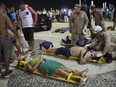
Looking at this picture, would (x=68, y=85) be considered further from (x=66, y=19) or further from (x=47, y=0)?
(x=47, y=0)

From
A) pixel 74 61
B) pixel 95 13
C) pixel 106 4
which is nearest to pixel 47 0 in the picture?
pixel 106 4

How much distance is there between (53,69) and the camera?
562 cm

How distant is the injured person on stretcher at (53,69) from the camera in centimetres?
543

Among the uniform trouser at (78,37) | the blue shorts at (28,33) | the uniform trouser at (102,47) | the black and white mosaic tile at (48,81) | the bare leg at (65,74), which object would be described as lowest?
the black and white mosaic tile at (48,81)

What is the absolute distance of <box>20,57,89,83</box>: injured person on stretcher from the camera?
543 cm

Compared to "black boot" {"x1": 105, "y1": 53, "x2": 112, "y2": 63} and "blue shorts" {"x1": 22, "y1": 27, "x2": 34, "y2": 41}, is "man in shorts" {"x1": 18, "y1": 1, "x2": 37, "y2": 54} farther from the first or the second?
"black boot" {"x1": 105, "y1": 53, "x2": 112, "y2": 63}

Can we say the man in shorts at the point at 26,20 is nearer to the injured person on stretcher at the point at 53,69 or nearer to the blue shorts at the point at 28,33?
the blue shorts at the point at 28,33

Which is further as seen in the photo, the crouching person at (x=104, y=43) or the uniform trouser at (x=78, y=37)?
the uniform trouser at (x=78, y=37)

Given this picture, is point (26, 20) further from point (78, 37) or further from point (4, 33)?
point (4, 33)

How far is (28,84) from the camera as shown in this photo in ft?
18.2

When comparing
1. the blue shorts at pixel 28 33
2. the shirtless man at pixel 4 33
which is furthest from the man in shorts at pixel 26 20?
the shirtless man at pixel 4 33

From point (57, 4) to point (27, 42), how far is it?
760 inches

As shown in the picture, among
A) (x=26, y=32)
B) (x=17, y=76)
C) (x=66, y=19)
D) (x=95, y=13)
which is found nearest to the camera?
(x=17, y=76)

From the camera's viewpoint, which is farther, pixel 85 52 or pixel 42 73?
pixel 85 52
